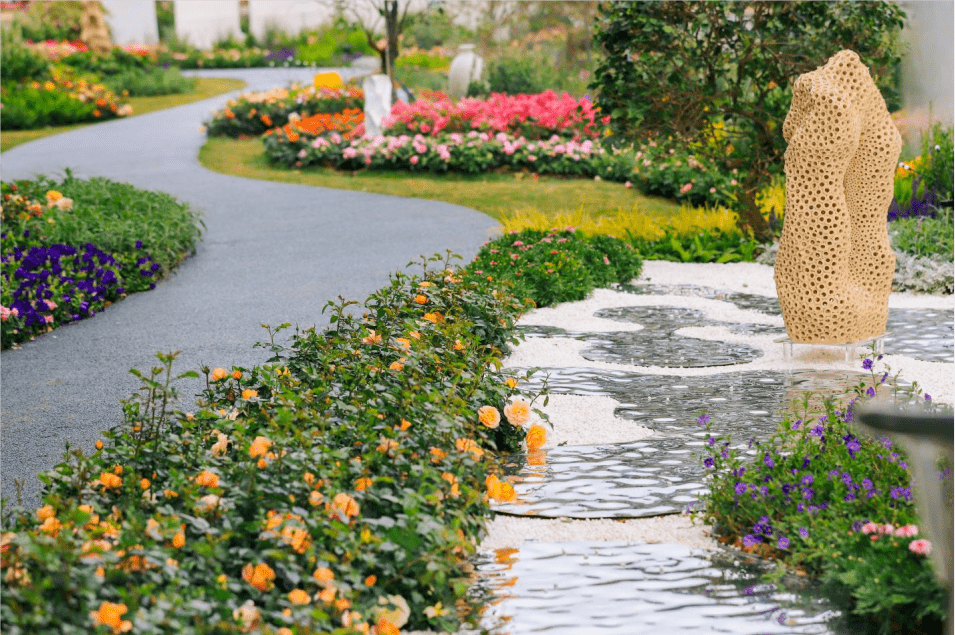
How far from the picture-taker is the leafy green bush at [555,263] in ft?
21.9

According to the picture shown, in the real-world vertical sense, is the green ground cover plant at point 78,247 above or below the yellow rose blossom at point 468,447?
above

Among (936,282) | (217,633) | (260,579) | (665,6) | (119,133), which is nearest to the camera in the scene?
(217,633)

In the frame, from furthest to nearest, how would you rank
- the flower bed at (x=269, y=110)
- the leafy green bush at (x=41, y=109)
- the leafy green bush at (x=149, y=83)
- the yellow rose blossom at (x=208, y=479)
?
the leafy green bush at (x=149, y=83), the leafy green bush at (x=41, y=109), the flower bed at (x=269, y=110), the yellow rose blossom at (x=208, y=479)

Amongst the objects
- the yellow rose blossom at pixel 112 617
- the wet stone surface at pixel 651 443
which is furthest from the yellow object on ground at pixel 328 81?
the yellow rose blossom at pixel 112 617

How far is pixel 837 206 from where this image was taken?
5.13 m

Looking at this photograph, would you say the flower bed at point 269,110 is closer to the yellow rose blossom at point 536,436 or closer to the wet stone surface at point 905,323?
the wet stone surface at point 905,323

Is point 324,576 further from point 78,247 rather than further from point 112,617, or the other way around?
point 78,247

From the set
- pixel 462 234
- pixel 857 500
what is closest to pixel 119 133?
pixel 462 234

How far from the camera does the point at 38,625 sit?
7.02 feet

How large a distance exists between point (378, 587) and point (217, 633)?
469 mm

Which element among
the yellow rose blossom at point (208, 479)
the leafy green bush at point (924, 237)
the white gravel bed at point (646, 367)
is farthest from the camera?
the leafy green bush at point (924, 237)

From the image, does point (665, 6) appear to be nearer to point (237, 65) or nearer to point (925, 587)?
point (925, 587)

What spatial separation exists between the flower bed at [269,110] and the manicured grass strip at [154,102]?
285 cm

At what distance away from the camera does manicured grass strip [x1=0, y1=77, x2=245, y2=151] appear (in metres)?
16.5
